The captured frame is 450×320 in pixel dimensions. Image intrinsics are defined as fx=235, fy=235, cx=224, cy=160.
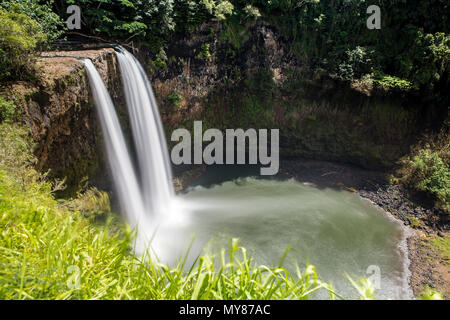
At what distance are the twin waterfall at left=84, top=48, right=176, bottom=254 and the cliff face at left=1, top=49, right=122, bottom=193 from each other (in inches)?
12.7

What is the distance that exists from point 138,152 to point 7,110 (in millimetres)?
4747

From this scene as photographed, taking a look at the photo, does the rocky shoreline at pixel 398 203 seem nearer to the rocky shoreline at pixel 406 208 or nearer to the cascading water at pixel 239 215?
the rocky shoreline at pixel 406 208

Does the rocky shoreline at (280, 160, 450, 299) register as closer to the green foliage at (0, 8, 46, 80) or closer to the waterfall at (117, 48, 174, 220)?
the waterfall at (117, 48, 174, 220)

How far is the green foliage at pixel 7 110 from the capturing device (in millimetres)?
4592

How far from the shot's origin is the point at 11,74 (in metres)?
5.20

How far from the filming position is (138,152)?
9.27m

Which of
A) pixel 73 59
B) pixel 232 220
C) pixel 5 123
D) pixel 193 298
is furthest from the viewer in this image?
pixel 232 220

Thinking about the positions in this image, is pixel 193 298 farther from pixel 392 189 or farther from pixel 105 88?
pixel 392 189

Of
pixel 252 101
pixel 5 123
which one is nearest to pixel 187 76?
pixel 252 101

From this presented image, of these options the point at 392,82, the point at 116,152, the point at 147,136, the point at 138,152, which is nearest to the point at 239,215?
the point at 138,152

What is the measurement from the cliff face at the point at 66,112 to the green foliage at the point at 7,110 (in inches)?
9.1

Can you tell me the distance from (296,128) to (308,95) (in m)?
2.01

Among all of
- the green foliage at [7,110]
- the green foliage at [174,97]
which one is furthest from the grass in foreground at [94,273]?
the green foliage at [174,97]

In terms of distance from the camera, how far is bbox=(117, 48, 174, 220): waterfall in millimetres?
8633
